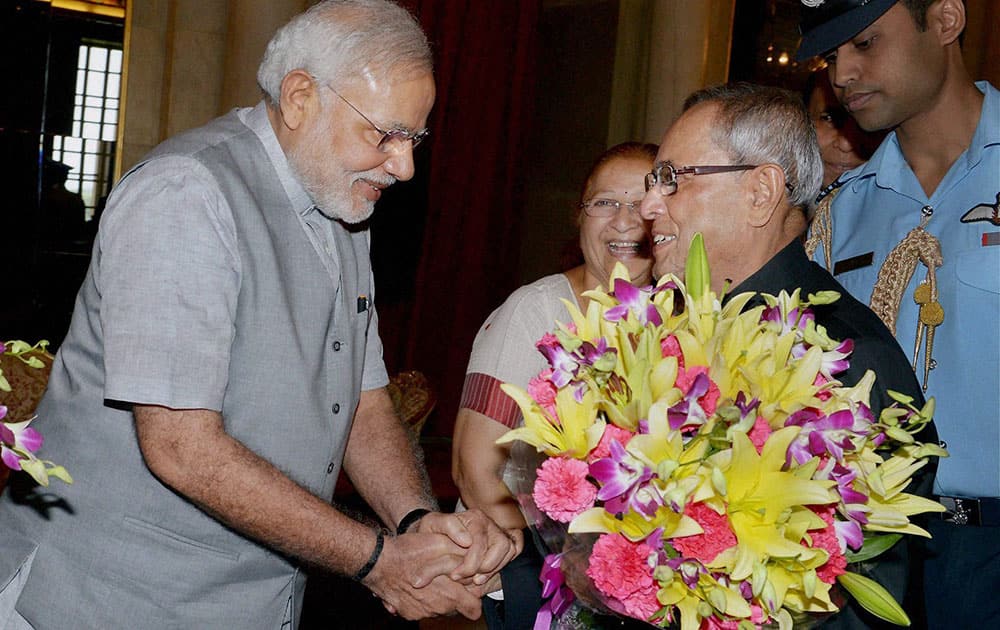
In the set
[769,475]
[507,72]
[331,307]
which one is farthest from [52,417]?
[507,72]

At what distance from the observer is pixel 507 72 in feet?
20.7

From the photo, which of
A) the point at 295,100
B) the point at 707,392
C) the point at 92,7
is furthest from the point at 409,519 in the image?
the point at 92,7

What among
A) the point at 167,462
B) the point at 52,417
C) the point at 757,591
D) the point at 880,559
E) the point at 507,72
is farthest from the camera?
the point at 507,72

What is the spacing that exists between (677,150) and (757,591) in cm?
107

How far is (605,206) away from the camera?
9.21 feet

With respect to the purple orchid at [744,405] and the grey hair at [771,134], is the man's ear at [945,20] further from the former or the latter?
the purple orchid at [744,405]

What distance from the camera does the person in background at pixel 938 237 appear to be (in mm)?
2166

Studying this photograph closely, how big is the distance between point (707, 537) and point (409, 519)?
1.21m

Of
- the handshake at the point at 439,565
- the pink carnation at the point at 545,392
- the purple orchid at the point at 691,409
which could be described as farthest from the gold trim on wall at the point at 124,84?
the purple orchid at the point at 691,409

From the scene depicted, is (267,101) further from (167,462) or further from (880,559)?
(880,559)

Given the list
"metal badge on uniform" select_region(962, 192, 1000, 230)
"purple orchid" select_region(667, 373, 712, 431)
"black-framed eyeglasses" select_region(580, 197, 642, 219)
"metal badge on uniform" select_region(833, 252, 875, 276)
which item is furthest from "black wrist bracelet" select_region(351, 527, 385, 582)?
"metal badge on uniform" select_region(962, 192, 1000, 230)

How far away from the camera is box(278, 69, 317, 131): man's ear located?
2089 millimetres

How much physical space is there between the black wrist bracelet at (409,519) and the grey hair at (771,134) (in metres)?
0.99

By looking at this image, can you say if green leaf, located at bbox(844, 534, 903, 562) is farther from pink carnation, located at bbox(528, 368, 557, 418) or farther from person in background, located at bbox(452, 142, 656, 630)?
person in background, located at bbox(452, 142, 656, 630)
